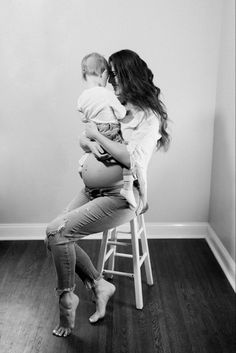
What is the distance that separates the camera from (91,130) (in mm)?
2078

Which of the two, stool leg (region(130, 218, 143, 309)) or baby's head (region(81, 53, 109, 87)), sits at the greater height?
baby's head (region(81, 53, 109, 87))

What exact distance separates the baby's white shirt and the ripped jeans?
36 cm

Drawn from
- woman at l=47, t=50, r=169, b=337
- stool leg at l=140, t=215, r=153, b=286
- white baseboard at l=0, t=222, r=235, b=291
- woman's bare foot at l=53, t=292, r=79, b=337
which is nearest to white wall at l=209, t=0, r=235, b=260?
white baseboard at l=0, t=222, r=235, b=291

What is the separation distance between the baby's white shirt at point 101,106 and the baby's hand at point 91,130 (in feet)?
0.10

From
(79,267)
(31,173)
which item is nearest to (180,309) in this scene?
(79,267)

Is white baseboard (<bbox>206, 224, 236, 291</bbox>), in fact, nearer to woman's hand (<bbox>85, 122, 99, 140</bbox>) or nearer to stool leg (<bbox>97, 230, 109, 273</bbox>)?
stool leg (<bbox>97, 230, 109, 273</bbox>)

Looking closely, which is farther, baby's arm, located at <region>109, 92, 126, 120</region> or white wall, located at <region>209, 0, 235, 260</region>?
white wall, located at <region>209, 0, 235, 260</region>

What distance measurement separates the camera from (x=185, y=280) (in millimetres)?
2656

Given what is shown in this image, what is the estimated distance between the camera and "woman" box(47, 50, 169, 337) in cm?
202

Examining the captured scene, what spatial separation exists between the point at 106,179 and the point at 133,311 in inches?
31.0

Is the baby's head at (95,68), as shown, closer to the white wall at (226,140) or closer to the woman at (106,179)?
the woman at (106,179)

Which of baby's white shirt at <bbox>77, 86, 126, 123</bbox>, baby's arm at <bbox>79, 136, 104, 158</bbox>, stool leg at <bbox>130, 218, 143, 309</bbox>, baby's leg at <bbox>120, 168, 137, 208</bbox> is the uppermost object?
baby's white shirt at <bbox>77, 86, 126, 123</bbox>

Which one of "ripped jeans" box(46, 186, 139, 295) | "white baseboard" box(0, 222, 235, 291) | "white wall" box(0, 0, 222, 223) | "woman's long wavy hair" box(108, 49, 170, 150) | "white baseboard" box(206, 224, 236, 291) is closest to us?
Answer: "ripped jeans" box(46, 186, 139, 295)

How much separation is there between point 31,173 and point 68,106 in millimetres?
579
